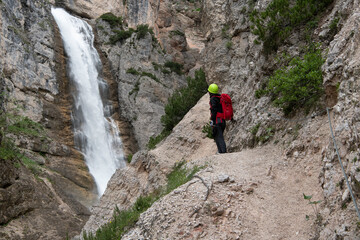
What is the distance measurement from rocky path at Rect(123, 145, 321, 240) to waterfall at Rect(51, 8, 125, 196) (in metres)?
14.6

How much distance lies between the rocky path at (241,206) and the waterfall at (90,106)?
48.0 feet

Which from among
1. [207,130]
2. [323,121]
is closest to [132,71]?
[207,130]

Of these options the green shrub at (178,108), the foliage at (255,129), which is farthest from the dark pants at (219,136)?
the green shrub at (178,108)

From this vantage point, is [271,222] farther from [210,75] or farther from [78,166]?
[78,166]

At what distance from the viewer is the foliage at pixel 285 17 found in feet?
25.9

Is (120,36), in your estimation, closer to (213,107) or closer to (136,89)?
(136,89)

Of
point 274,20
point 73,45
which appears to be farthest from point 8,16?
point 274,20

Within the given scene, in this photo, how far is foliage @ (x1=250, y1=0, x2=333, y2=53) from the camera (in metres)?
7.91

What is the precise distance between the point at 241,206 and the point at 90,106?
21795mm

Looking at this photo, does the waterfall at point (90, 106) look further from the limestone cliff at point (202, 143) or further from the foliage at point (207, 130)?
the foliage at point (207, 130)

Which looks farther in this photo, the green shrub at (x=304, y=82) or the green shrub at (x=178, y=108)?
the green shrub at (x=178, y=108)

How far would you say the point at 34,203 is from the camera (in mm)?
14438

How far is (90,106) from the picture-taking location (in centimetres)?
2522

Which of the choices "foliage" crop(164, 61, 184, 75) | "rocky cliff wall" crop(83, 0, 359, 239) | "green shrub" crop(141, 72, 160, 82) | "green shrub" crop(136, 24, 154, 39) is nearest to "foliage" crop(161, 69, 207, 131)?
"rocky cliff wall" crop(83, 0, 359, 239)
